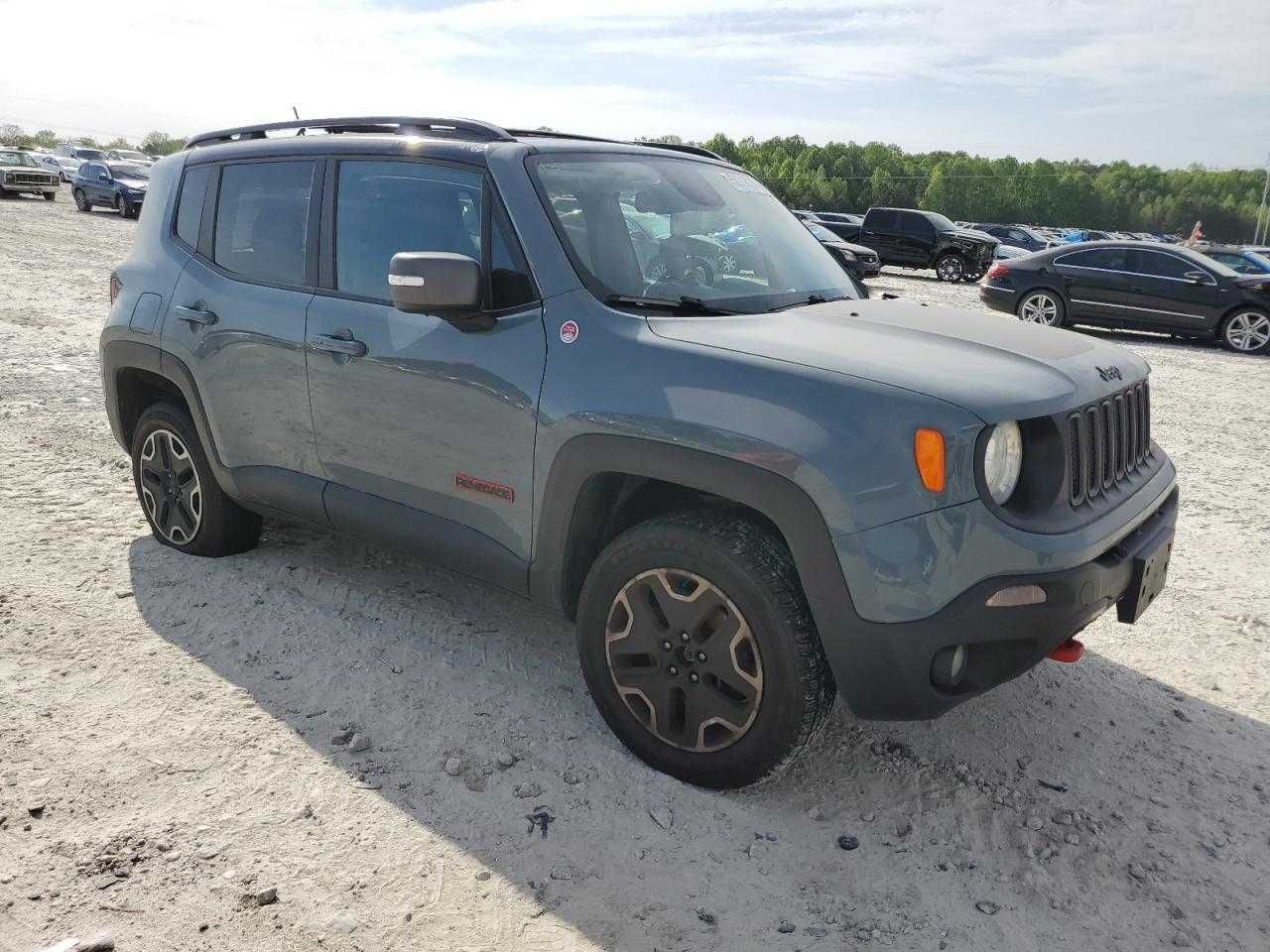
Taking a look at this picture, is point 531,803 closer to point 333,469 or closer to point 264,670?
point 264,670

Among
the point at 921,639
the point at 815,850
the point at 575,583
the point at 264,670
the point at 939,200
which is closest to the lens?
the point at 921,639

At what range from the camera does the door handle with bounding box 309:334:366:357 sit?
3.64 metres

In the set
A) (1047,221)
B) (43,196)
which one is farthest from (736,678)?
(1047,221)

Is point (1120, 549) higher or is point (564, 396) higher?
point (564, 396)

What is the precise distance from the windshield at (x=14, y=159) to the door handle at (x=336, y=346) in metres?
38.8

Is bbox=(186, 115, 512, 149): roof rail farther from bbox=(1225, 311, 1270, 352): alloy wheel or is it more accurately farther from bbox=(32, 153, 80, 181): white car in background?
bbox=(32, 153, 80, 181): white car in background

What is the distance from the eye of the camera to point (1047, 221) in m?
110

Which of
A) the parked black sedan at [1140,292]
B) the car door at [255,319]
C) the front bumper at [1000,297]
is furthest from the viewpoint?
the front bumper at [1000,297]

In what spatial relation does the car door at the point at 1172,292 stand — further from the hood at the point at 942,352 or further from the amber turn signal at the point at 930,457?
the amber turn signal at the point at 930,457

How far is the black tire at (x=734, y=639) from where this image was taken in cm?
276

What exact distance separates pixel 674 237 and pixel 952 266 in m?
23.5

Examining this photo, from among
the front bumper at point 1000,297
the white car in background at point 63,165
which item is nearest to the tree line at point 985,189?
the white car in background at point 63,165

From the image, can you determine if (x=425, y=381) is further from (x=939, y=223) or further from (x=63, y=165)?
(x=63, y=165)

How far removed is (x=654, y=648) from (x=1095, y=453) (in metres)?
1.42
